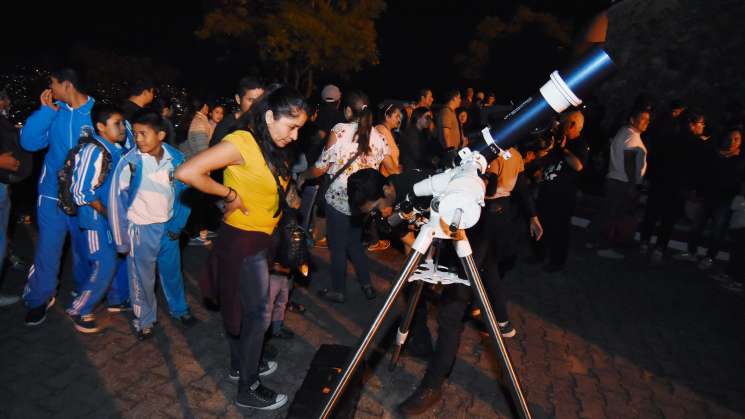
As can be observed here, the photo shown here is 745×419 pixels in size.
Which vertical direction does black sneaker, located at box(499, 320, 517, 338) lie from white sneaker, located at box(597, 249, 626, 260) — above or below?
below

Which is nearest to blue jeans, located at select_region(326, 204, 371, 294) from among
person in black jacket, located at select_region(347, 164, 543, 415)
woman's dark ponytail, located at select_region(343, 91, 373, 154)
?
woman's dark ponytail, located at select_region(343, 91, 373, 154)

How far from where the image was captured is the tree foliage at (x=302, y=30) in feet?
84.4

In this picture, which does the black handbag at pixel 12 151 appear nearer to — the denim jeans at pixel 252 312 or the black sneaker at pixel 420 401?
the denim jeans at pixel 252 312

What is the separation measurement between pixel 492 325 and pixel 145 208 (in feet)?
9.43

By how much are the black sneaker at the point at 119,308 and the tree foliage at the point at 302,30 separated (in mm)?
23028

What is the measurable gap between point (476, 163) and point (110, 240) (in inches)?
131

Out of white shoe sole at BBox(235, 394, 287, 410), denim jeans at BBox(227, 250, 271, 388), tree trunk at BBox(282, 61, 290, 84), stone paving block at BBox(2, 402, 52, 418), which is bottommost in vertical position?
stone paving block at BBox(2, 402, 52, 418)

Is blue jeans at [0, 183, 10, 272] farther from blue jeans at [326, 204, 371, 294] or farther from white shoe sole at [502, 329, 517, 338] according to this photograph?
white shoe sole at [502, 329, 517, 338]

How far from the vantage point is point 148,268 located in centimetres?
401

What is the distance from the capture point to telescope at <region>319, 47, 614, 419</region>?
1.98 metres

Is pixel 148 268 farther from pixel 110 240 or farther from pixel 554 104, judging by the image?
pixel 554 104

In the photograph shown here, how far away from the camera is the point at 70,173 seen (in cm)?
373

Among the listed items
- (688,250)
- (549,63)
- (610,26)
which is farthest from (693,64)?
(549,63)

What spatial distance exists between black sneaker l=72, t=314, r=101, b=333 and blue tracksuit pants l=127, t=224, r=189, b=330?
368mm
